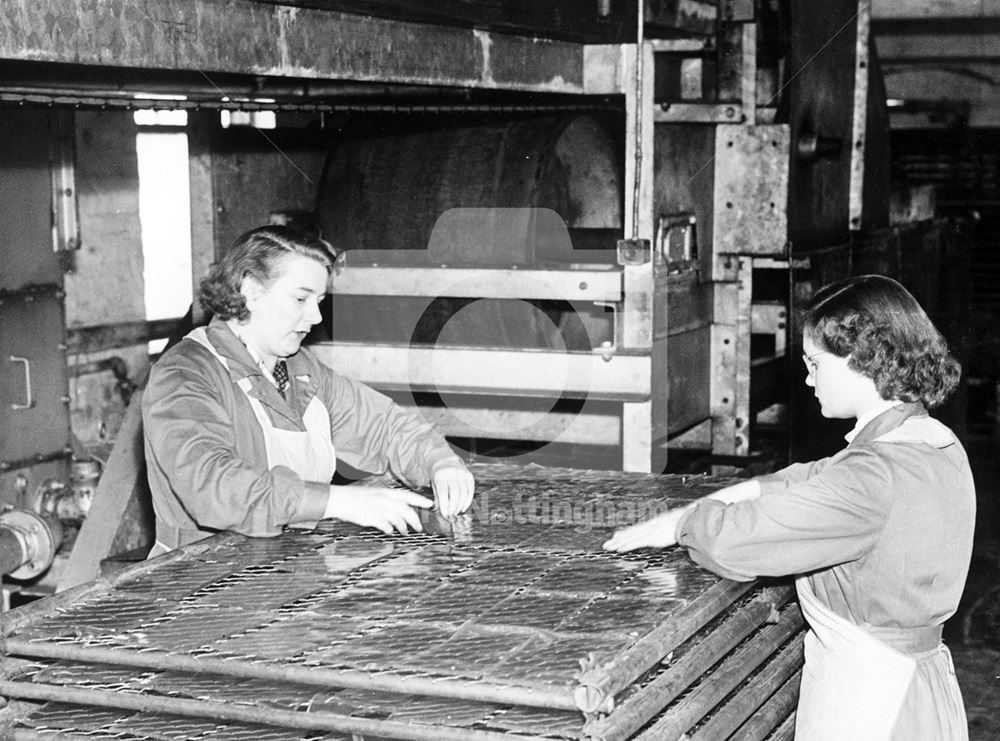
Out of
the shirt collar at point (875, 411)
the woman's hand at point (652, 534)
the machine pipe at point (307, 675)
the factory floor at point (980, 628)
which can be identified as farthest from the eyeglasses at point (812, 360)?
the factory floor at point (980, 628)

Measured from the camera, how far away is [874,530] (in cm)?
214

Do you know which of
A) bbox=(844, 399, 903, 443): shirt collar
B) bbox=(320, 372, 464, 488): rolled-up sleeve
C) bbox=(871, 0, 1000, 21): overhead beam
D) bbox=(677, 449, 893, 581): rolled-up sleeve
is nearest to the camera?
bbox=(677, 449, 893, 581): rolled-up sleeve

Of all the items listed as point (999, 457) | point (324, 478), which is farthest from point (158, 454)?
point (999, 457)

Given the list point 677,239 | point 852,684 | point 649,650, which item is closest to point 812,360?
point 852,684

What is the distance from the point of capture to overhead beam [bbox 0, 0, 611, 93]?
228 centimetres

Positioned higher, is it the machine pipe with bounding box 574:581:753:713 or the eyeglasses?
the eyeglasses

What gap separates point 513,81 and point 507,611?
7.22 ft

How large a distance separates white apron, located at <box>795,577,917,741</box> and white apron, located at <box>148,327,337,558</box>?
127cm

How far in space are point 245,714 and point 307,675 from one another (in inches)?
4.2

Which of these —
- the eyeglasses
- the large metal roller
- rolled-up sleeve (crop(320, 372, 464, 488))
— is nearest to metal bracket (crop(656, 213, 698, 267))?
the large metal roller

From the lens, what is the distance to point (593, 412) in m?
4.73

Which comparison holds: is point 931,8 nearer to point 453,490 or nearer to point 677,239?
point 677,239

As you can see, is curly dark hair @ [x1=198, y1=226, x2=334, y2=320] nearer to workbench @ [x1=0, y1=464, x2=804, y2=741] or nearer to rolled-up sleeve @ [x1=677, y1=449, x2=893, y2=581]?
workbench @ [x1=0, y1=464, x2=804, y2=741]

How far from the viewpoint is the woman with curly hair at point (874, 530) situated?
2141 mm
